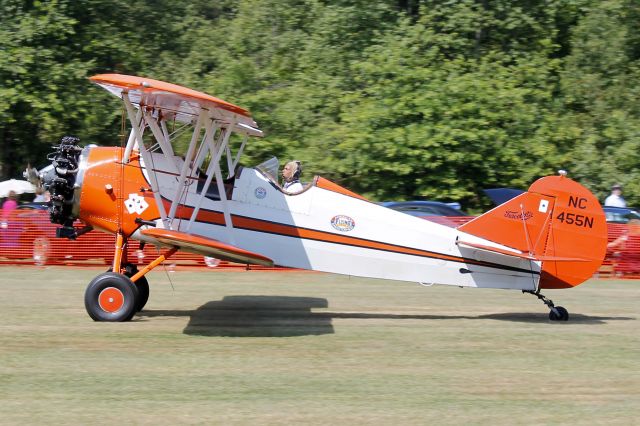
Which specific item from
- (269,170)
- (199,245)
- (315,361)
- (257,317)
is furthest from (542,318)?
(199,245)

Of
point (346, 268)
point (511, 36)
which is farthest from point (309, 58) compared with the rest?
point (346, 268)

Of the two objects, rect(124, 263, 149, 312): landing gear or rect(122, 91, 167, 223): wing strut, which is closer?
rect(122, 91, 167, 223): wing strut

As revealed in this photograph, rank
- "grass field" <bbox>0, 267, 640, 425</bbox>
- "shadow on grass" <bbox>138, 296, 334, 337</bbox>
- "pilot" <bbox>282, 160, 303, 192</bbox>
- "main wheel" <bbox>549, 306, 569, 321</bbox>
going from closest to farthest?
"grass field" <bbox>0, 267, 640, 425</bbox>
"shadow on grass" <bbox>138, 296, 334, 337</bbox>
"pilot" <bbox>282, 160, 303, 192</bbox>
"main wheel" <bbox>549, 306, 569, 321</bbox>

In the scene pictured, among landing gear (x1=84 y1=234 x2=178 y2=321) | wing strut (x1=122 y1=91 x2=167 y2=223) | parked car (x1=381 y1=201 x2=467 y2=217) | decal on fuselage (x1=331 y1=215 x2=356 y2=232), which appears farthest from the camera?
parked car (x1=381 y1=201 x2=467 y2=217)

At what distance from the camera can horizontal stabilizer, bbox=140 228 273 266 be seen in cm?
879

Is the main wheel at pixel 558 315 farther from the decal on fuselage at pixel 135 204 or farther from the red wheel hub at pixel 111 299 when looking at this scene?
the red wheel hub at pixel 111 299

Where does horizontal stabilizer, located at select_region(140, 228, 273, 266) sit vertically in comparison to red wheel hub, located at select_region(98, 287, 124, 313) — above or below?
above

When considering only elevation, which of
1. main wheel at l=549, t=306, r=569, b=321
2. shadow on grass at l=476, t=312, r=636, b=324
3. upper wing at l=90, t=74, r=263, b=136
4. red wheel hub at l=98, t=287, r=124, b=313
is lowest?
shadow on grass at l=476, t=312, r=636, b=324

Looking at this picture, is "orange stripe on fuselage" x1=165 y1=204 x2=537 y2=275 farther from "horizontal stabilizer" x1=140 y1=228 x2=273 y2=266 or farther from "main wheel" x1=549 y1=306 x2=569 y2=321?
"main wheel" x1=549 y1=306 x2=569 y2=321

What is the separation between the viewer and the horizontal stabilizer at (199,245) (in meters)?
8.79

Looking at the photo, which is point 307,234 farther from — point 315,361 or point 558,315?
point 558,315

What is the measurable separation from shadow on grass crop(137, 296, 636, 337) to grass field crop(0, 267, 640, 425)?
1.0 inches

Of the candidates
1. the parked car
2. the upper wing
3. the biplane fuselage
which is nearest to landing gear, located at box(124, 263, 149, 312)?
the biplane fuselage

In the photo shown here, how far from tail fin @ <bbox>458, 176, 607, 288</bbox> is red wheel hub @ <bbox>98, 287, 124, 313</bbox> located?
4.14m
